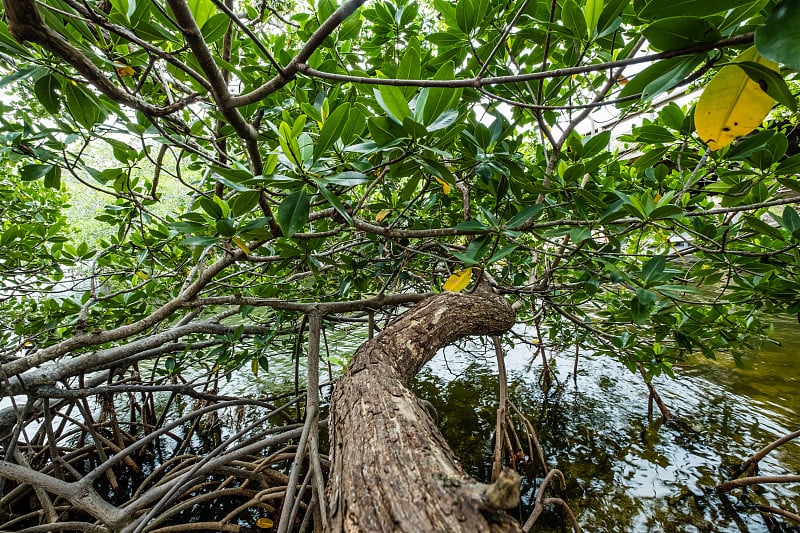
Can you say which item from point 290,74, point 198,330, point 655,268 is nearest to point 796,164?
point 655,268

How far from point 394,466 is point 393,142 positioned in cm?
68

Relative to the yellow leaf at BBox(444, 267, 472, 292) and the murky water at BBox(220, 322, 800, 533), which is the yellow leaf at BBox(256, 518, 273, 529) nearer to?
the murky water at BBox(220, 322, 800, 533)

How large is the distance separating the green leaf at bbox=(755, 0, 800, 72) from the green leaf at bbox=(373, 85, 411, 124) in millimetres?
501

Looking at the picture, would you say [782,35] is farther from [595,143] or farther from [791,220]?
[791,220]

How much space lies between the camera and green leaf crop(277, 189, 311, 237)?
2.48ft

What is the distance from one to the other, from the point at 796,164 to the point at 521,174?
0.71 metres

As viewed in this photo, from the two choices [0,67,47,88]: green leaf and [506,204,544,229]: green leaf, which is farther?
[506,204,544,229]: green leaf

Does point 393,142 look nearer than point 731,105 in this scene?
No

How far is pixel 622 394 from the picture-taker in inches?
140

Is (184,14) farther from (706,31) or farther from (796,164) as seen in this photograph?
(796,164)

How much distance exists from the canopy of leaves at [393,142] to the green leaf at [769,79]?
0.06 meters

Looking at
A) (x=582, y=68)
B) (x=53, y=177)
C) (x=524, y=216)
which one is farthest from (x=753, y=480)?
(x=53, y=177)

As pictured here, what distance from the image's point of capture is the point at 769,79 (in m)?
0.45

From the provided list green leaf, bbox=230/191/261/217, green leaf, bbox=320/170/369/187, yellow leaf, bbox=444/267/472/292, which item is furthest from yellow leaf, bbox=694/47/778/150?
green leaf, bbox=230/191/261/217
